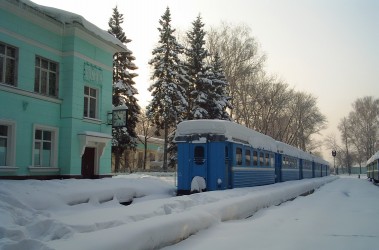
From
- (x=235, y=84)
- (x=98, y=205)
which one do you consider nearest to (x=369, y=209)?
(x=98, y=205)

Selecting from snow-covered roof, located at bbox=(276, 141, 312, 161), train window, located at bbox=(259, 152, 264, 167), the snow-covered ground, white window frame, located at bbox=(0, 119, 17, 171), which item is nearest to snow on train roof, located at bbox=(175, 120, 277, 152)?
train window, located at bbox=(259, 152, 264, 167)

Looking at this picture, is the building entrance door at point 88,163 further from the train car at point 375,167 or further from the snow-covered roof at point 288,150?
the train car at point 375,167

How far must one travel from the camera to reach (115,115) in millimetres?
20422

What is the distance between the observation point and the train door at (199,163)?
16.2 m

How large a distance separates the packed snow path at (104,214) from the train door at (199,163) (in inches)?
67.4

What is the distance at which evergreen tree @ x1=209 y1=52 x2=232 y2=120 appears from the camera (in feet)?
132

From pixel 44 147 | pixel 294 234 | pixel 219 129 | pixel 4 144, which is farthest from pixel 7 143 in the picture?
pixel 294 234

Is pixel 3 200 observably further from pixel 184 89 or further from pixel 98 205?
pixel 184 89

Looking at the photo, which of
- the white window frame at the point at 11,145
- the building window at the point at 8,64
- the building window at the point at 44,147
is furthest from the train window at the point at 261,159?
the building window at the point at 8,64

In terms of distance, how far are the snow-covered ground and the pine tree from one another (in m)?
23.6

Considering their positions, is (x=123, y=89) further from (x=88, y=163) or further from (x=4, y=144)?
(x=4, y=144)

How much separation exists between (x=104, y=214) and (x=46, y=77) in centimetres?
1104

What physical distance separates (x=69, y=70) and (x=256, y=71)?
34.1 metres

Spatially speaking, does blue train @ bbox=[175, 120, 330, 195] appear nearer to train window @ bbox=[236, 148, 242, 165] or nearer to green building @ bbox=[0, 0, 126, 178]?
train window @ bbox=[236, 148, 242, 165]
